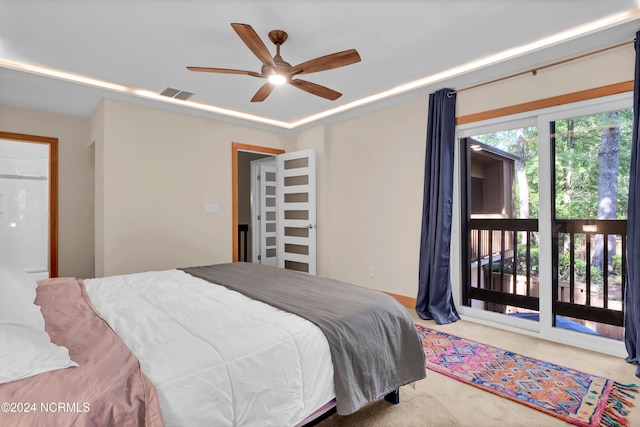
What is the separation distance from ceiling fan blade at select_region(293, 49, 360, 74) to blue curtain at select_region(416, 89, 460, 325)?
1.63 meters

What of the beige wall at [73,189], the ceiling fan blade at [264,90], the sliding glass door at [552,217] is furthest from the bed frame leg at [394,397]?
the beige wall at [73,189]

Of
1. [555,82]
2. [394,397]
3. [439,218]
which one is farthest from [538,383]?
[555,82]

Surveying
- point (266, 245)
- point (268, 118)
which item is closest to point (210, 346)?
point (268, 118)

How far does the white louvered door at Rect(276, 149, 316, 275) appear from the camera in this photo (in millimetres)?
4816

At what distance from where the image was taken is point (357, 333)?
1.64 m

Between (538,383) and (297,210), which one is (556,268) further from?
(297,210)

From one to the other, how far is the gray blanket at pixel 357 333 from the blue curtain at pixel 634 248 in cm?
179

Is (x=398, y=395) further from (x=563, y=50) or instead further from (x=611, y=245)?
(x=563, y=50)

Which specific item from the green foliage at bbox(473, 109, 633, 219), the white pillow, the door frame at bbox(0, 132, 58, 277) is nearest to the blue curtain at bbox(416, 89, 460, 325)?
the green foliage at bbox(473, 109, 633, 219)

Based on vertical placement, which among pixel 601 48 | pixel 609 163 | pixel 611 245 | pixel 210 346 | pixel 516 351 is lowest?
pixel 516 351

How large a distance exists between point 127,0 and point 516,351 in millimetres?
3881

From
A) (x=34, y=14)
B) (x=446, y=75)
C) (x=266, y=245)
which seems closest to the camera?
(x=34, y=14)

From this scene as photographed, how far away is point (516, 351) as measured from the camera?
2.71 metres

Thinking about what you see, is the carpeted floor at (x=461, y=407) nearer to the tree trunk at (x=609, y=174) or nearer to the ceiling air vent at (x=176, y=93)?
the tree trunk at (x=609, y=174)
